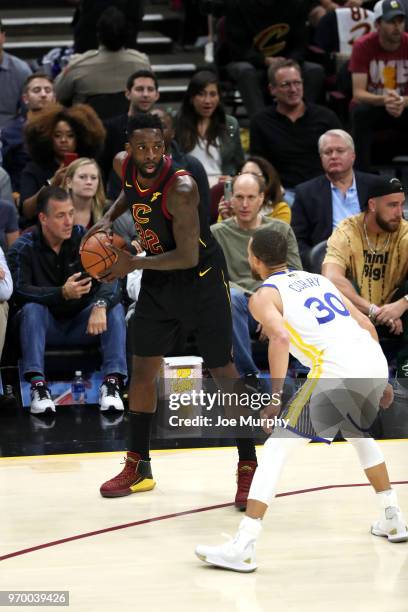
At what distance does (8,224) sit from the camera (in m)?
7.77

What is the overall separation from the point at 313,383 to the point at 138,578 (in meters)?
1.07

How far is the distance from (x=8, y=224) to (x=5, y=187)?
400 mm

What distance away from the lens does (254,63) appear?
993 centimetres

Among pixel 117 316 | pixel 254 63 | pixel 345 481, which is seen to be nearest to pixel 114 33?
pixel 254 63

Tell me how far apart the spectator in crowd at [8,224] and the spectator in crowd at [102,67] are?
1.80 metres

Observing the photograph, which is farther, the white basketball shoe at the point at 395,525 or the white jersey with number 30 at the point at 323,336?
the white basketball shoe at the point at 395,525

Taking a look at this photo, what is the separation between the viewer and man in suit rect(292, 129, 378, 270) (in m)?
8.11

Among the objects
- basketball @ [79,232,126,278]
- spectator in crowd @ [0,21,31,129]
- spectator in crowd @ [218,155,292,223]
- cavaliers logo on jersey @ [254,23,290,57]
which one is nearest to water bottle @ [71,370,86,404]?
spectator in crowd @ [218,155,292,223]

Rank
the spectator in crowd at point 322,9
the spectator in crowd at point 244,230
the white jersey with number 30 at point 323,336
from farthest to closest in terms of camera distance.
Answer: the spectator in crowd at point 322,9 < the spectator in crowd at point 244,230 < the white jersey with number 30 at point 323,336

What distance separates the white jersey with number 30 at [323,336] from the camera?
470 cm

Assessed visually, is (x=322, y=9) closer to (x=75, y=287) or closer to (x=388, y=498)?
(x=75, y=287)

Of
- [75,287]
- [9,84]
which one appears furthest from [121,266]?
[9,84]

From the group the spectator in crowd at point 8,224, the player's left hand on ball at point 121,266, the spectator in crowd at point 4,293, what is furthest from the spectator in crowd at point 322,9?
the player's left hand on ball at point 121,266

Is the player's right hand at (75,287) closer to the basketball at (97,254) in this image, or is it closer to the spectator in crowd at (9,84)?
the basketball at (97,254)
